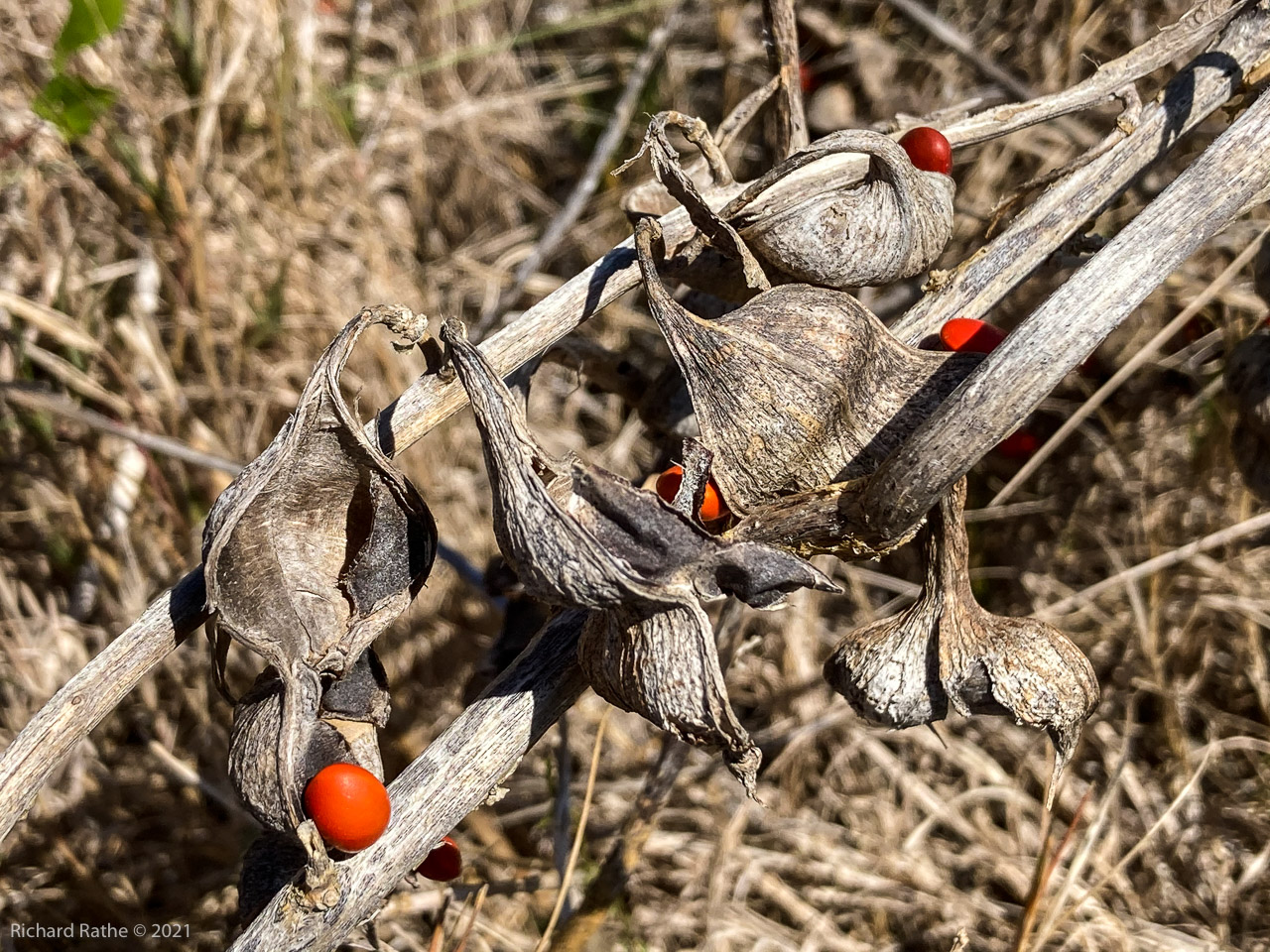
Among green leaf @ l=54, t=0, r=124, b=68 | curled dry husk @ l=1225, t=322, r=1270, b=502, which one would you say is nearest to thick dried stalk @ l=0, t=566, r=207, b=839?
green leaf @ l=54, t=0, r=124, b=68

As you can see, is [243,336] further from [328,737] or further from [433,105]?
[328,737]

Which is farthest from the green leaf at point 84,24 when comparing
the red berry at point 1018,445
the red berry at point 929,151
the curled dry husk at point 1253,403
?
the curled dry husk at point 1253,403

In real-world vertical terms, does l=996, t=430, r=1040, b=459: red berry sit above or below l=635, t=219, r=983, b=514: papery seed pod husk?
below

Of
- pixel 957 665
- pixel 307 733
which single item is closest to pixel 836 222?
pixel 957 665

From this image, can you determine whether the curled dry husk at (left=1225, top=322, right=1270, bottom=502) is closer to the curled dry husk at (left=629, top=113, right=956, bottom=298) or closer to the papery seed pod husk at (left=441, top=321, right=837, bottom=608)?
the curled dry husk at (left=629, top=113, right=956, bottom=298)

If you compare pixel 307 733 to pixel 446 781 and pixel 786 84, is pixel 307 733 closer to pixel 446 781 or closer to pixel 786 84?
pixel 446 781

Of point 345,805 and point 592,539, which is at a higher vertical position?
point 592,539
